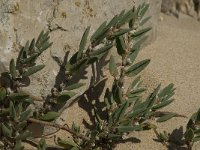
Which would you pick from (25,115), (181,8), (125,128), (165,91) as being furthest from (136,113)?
(181,8)

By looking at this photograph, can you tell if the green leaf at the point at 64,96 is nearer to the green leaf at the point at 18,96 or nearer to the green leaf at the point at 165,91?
the green leaf at the point at 18,96

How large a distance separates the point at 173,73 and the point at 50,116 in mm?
764

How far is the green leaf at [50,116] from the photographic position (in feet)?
6.45

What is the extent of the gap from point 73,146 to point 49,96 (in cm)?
23

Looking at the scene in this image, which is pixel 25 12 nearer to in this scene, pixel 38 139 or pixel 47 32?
pixel 47 32

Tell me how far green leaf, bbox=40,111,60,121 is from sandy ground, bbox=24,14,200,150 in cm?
18

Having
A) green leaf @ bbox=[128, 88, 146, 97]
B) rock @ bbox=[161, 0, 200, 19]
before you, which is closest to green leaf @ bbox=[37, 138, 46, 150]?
green leaf @ bbox=[128, 88, 146, 97]

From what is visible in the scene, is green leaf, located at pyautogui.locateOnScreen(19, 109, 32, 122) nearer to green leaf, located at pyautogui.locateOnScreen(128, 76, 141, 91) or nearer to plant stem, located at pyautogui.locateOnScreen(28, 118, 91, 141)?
plant stem, located at pyautogui.locateOnScreen(28, 118, 91, 141)

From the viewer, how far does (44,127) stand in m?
2.12

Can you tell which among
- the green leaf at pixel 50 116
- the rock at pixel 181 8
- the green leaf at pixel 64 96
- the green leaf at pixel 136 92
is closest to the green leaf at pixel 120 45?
the green leaf at pixel 136 92

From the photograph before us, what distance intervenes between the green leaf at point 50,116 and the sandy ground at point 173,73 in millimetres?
179

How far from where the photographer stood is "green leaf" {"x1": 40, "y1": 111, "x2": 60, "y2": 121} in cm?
197

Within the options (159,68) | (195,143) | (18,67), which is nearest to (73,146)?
(18,67)

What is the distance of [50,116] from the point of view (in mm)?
1974
